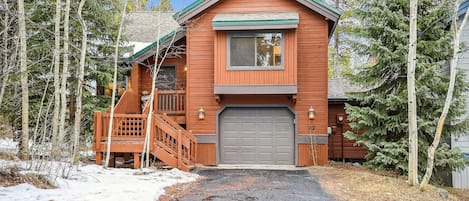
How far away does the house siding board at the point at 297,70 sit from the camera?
37.2ft

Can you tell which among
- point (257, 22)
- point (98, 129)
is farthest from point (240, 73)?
point (98, 129)

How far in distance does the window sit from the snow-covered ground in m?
3.98

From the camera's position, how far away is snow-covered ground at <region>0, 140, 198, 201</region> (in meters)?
5.45

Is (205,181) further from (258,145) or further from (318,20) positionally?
(318,20)

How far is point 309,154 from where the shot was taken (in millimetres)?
11281

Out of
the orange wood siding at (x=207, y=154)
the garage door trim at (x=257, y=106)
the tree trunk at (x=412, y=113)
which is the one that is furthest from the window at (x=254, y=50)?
the tree trunk at (x=412, y=113)

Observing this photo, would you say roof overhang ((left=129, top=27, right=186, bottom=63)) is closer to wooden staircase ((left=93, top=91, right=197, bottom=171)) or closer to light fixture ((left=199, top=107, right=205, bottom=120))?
light fixture ((left=199, top=107, right=205, bottom=120))

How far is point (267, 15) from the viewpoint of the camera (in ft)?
36.6

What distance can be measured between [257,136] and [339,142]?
149 inches

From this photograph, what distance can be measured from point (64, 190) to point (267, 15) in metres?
7.87

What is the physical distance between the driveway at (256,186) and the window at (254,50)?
133 inches

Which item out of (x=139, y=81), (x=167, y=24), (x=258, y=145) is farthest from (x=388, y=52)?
(x=167, y=24)

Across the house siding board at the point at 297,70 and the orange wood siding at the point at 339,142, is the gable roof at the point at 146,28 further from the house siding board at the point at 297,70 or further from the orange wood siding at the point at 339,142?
the orange wood siding at the point at 339,142

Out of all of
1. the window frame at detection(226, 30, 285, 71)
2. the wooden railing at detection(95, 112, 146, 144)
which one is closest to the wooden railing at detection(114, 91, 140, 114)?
the wooden railing at detection(95, 112, 146, 144)
